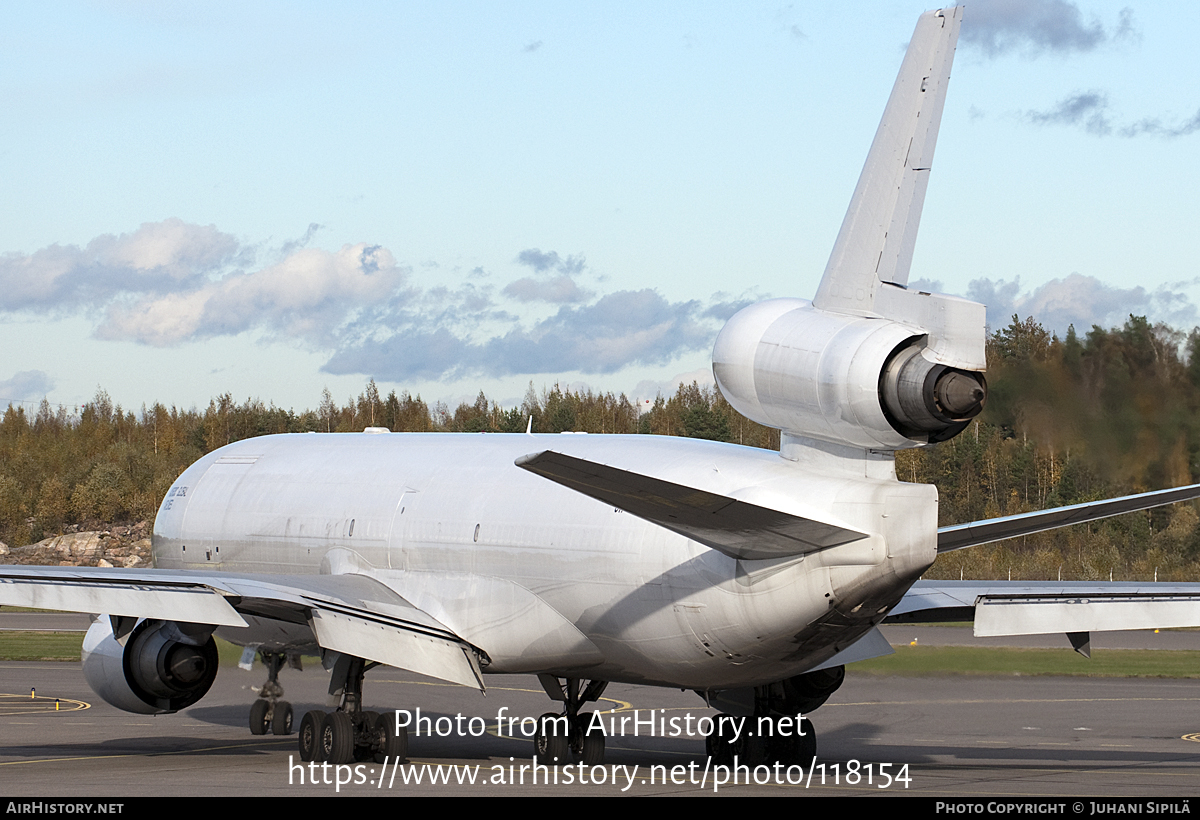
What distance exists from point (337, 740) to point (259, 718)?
683 cm

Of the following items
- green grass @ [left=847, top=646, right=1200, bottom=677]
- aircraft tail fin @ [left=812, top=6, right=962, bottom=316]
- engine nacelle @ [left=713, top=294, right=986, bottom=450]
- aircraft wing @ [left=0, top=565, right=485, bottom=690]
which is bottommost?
green grass @ [left=847, top=646, right=1200, bottom=677]

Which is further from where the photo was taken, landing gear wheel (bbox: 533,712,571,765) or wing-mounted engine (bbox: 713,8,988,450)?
landing gear wheel (bbox: 533,712,571,765)

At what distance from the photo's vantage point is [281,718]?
26281 mm

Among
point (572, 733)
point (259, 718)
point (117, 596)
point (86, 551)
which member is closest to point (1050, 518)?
point (572, 733)

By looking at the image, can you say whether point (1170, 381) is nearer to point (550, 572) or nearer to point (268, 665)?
point (550, 572)

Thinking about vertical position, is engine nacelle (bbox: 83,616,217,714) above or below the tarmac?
above

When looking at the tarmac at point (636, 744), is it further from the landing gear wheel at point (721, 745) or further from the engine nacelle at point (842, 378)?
the engine nacelle at point (842, 378)

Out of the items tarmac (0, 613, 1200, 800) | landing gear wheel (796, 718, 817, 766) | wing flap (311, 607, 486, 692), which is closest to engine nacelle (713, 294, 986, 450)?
tarmac (0, 613, 1200, 800)

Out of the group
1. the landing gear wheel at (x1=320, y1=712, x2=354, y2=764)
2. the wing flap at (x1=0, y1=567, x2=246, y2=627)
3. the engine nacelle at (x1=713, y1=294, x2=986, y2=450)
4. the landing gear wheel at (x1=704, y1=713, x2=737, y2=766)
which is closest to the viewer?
the engine nacelle at (x1=713, y1=294, x2=986, y2=450)

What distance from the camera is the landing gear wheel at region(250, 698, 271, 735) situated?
2622 centimetres

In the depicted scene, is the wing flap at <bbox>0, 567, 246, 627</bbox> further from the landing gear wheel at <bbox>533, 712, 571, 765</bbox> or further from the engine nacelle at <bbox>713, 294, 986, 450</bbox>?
the engine nacelle at <bbox>713, 294, 986, 450</bbox>

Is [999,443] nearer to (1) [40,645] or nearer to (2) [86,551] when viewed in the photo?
(1) [40,645]

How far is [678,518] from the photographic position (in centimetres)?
1527

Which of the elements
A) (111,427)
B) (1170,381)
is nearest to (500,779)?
(1170,381)
